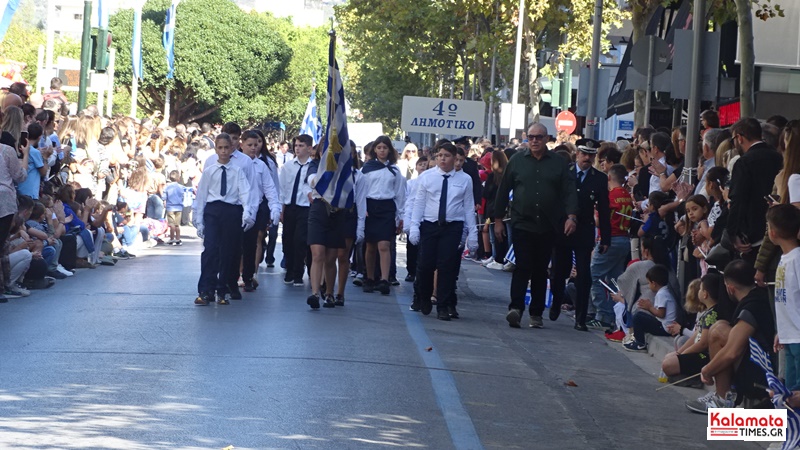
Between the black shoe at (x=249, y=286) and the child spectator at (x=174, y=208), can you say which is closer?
the black shoe at (x=249, y=286)

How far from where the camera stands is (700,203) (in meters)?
12.6

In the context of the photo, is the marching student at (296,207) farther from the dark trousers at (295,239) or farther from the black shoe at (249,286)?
the black shoe at (249,286)

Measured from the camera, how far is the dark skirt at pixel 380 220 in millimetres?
17594

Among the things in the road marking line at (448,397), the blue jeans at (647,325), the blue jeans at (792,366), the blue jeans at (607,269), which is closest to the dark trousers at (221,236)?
the road marking line at (448,397)

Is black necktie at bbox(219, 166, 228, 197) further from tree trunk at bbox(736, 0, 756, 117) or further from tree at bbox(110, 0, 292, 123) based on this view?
tree at bbox(110, 0, 292, 123)

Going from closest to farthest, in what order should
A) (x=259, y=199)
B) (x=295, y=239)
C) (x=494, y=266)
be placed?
(x=259, y=199), (x=295, y=239), (x=494, y=266)

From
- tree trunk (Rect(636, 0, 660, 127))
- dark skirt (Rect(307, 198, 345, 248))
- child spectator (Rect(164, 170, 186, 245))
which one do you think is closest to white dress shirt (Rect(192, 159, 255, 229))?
dark skirt (Rect(307, 198, 345, 248))

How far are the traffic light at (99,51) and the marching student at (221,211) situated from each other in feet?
34.8

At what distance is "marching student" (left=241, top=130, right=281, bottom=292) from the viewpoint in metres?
16.7

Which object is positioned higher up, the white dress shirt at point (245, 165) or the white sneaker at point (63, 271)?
the white dress shirt at point (245, 165)

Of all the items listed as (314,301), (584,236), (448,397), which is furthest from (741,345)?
(314,301)

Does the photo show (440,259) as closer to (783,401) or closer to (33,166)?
(33,166)

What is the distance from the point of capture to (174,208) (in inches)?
984

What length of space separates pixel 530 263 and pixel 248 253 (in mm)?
3944
